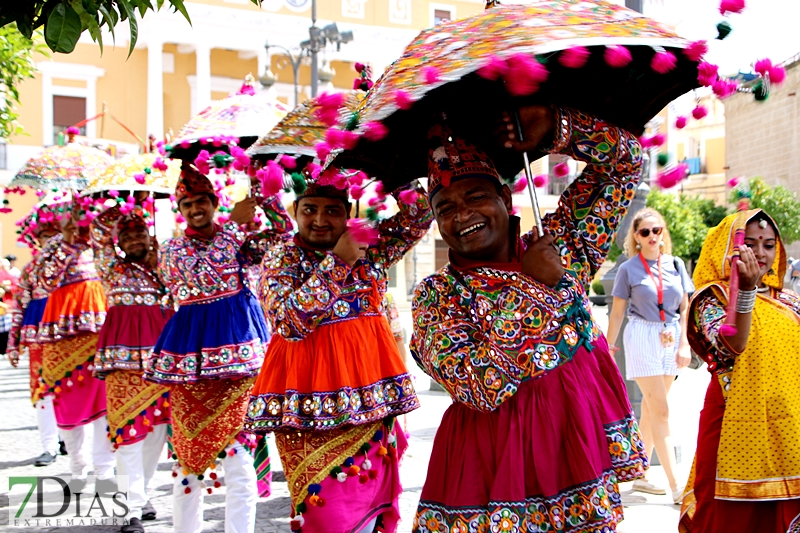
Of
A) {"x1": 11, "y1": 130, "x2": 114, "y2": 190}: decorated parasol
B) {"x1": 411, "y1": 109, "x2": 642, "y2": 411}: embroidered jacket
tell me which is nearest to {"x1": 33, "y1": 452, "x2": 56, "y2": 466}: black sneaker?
{"x1": 11, "y1": 130, "x2": 114, "y2": 190}: decorated parasol

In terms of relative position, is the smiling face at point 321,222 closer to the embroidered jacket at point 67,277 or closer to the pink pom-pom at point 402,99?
the pink pom-pom at point 402,99

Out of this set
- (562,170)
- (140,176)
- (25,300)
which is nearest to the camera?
(562,170)

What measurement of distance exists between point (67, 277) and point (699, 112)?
6651mm

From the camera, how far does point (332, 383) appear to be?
405 cm

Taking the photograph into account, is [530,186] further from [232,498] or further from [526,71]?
[232,498]

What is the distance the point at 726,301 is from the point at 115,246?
14.5 ft

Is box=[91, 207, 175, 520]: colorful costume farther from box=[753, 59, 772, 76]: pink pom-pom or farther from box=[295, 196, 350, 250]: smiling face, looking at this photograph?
box=[753, 59, 772, 76]: pink pom-pom

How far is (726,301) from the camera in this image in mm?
3980

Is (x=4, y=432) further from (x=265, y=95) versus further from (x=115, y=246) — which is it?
(x=265, y=95)

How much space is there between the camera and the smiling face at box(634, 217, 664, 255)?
646 cm

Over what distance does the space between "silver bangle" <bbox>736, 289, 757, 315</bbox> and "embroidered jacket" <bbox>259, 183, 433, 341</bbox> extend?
1.43 m

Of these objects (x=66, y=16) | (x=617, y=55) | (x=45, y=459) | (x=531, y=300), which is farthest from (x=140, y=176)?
(x=617, y=55)

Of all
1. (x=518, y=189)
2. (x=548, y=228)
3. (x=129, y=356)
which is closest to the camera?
(x=548, y=228)

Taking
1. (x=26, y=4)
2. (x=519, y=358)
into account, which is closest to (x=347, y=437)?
(x=519, y=358)
